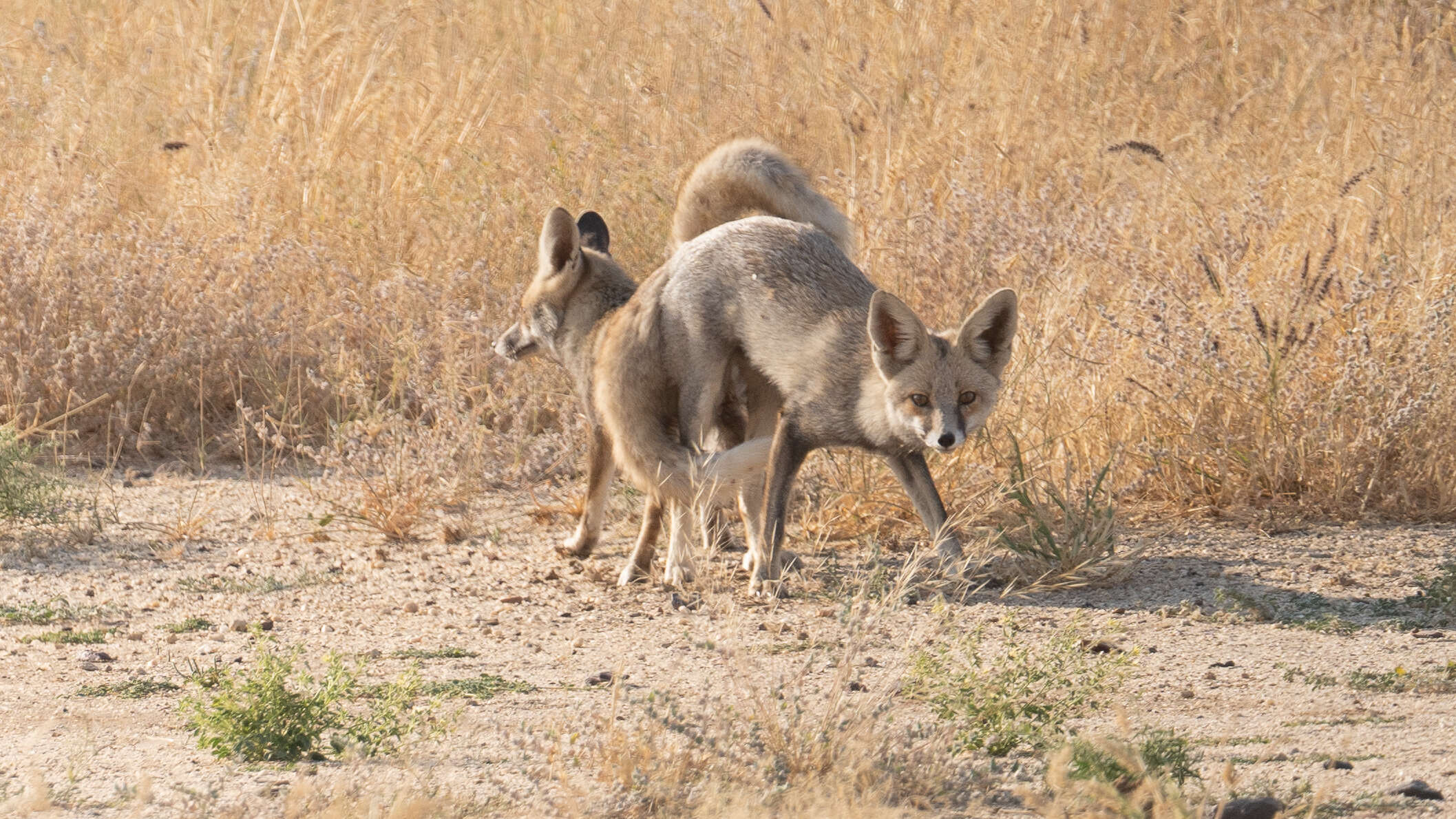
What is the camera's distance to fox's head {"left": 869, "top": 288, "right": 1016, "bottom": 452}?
490 cm

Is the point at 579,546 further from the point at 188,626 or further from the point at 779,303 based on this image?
the point at 188,626

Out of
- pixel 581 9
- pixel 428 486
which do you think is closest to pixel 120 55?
pixel 581 9

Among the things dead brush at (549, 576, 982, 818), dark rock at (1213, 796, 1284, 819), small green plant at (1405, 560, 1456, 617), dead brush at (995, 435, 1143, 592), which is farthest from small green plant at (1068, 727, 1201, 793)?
small green plant at (1405, 560, 1456, 617)

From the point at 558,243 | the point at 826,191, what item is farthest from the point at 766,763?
the point at 826,191

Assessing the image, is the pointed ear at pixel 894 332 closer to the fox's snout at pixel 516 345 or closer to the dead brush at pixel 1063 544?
the dead brush at pixel 1063 544

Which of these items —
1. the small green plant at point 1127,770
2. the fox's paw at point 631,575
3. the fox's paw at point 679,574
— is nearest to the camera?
the small green plant at point 1127,770

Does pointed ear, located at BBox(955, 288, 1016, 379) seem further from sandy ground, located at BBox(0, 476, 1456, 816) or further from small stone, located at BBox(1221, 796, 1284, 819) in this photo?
small stone, located at BBox(1221, 796, 1284, 819)

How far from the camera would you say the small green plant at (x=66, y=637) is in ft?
16.3

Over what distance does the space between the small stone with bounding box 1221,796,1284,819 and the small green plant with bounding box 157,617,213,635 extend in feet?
11.5

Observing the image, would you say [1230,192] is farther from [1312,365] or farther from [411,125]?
[411,125]

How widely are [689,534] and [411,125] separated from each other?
191 inches

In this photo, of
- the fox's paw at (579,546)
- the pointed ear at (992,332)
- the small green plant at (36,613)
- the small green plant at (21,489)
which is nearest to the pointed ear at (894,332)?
the pointed ear at (992,332)

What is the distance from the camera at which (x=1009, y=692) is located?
12.6 ft

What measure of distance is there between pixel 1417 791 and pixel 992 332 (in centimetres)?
216
